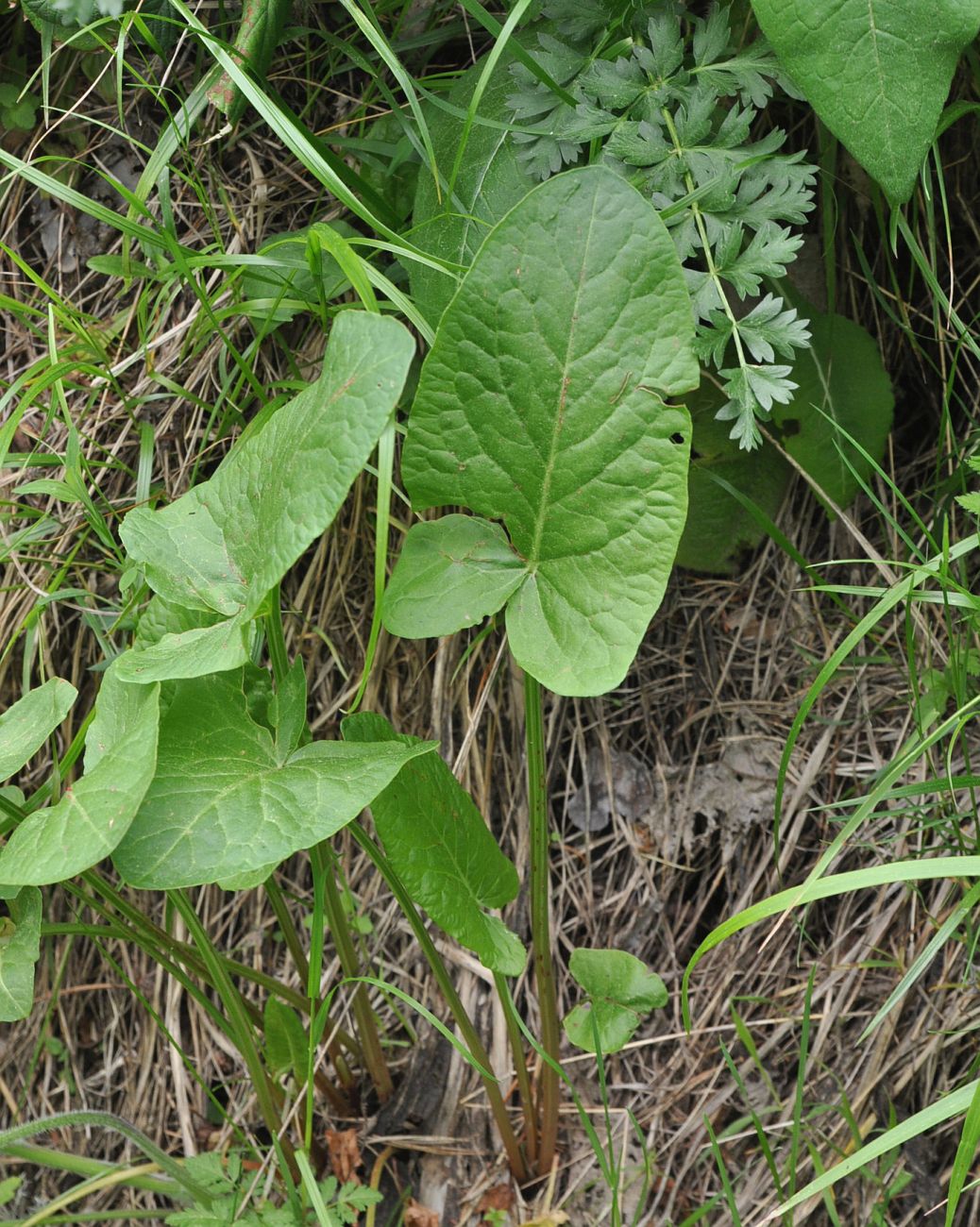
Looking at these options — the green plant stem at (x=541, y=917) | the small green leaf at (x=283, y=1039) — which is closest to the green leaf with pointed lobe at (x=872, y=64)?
the green plant stem at (x=541, y=917)

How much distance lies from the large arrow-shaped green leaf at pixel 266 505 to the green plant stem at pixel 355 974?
11.9 inches

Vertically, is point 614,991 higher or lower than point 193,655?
lower

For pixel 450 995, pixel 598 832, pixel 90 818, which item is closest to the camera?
pixel 90 818

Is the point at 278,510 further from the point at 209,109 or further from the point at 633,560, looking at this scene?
the point at 209,109

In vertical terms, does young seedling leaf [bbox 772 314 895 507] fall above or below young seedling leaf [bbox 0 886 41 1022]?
above

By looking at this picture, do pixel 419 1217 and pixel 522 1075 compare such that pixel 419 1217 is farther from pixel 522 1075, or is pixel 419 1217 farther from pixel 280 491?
pixel 280 491

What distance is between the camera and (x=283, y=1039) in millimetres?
1208

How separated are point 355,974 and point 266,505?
2.10ft

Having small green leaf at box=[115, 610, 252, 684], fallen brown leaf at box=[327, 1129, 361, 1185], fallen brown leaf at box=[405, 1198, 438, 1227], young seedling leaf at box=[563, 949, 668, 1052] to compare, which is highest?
small green leaf at box=[115, 610, 252, 684]

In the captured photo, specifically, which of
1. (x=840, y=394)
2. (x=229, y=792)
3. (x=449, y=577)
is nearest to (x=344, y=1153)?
(x=229, y=792)

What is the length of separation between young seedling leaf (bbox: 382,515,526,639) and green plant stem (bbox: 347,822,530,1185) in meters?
0.22

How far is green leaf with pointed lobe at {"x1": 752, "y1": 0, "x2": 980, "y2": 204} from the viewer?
2.99 feet

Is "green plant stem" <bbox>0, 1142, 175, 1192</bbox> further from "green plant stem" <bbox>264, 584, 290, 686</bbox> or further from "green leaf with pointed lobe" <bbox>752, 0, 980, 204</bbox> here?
"green leaf with pointed lobe" <bbox>752, 0, 980, 204</bbox>

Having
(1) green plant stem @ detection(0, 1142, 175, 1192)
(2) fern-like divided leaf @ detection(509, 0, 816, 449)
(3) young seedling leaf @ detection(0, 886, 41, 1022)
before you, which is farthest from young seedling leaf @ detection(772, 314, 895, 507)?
(1) green plant stem @ detection(0, 1142, 175, 1192)
